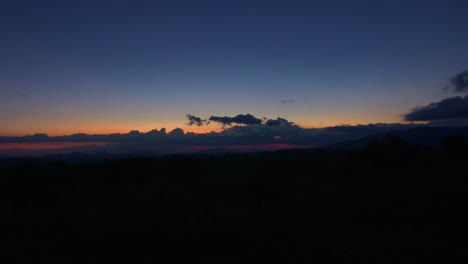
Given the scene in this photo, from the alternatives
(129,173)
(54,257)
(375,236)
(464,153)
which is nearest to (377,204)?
(375,236)

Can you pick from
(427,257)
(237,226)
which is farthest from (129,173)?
(427,257)

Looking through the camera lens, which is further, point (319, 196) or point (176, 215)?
point (319, 196)

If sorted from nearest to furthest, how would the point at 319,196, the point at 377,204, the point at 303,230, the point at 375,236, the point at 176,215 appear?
1. the point at 375,236
2. the point at 303,230
3. the point at 176,215
4. the point at 377,204
5. the point at 319,196

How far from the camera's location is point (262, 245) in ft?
35.7

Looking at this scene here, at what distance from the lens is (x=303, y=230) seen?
13.3 m

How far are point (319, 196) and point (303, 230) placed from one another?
9.81 meters

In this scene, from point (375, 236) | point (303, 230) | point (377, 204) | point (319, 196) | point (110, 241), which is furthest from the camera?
point (319, 196)

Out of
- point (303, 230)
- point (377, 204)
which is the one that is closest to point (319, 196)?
point (377, 204)

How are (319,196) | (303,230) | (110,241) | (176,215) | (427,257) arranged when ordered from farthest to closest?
(319,196) < (176,215) < (303,230) < (110,241) < (427,257)

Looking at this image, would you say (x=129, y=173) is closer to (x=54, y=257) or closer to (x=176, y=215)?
(x=176, y=215)

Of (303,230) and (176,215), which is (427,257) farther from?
(176,215)

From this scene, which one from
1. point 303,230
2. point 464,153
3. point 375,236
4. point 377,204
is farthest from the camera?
point 464,153

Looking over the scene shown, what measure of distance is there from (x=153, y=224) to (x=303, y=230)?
6.94m

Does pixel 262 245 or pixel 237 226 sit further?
pixel 237 226
